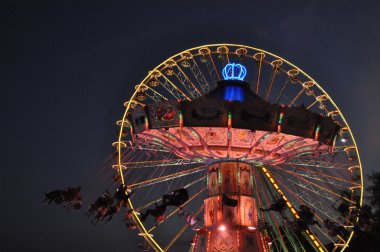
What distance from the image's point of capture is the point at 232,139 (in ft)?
59.0

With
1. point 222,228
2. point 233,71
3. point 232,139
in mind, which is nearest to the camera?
point 222,228

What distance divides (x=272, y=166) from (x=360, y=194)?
366cm

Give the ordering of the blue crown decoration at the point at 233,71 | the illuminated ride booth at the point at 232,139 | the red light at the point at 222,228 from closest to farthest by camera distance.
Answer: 1. the illuminated ride booth at the point at 232,139
2. the red light at the point at 222,228
3. the blue crown decoration at the point at 233,71

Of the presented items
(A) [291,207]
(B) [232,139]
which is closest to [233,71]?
(B) [232,139]

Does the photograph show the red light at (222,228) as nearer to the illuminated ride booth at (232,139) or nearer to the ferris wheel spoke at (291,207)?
the illuminated ride booth at (232,139)

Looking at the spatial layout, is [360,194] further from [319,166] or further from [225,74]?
[225,74]

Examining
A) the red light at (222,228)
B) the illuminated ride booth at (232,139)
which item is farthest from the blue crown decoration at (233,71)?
the red light at (222,228)

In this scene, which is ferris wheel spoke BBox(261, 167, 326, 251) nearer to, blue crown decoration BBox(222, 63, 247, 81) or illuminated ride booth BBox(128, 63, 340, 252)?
illuminated ride booth BBox(128, 63, 340, 252)

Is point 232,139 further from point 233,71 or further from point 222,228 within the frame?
point 233,71

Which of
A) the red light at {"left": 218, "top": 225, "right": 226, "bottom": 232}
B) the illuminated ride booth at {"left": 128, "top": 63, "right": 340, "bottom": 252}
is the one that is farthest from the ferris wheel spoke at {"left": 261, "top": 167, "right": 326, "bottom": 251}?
the red light at {"left": 218, "top": 225, "right": 226, "bottom": 232}

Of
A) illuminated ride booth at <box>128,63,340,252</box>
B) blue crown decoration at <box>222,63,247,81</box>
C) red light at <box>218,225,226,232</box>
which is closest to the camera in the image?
illuminated ride booth at <box>128,63,340,252</box>

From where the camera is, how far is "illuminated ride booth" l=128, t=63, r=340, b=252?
15.7m

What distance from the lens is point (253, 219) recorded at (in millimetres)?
18016

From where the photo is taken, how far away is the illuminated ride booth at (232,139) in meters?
15.7
